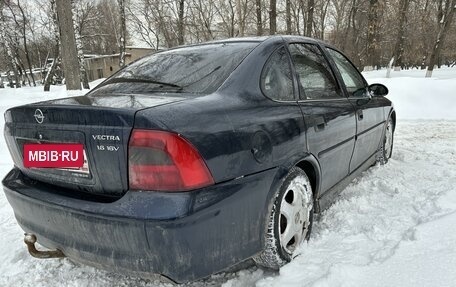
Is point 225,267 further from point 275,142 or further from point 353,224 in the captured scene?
point 353,224

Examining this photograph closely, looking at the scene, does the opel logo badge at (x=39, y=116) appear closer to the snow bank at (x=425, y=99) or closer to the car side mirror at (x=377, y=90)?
the car side mirror at (x=377, y=90)

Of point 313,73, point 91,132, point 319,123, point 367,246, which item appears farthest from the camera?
point 313,73

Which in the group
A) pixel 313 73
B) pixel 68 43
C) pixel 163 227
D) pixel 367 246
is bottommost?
pixel 367 246

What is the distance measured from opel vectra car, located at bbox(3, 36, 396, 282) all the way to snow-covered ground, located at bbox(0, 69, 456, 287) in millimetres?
199

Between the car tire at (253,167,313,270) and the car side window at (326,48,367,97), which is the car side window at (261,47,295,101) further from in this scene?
the car side window at (326,48,367,97)

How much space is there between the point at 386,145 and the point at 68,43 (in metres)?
7.55

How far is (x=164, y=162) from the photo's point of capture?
Result: 171cm

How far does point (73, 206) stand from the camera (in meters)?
1.88

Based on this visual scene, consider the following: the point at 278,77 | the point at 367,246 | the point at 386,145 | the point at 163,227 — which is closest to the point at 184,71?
the point at 278,77

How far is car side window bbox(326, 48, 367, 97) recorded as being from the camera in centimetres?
351

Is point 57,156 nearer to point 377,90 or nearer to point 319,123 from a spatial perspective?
point 319,123

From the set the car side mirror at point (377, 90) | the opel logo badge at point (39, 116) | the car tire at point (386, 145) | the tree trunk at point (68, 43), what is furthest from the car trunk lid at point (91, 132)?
the tree trunk at point (68, 43)

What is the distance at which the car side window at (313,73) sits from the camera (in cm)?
278

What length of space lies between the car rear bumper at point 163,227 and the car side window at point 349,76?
1.81 m
